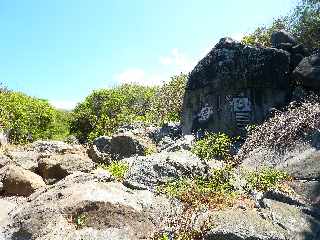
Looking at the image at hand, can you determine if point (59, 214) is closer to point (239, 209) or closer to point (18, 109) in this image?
point (239, 209)

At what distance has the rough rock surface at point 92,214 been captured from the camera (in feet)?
24.5

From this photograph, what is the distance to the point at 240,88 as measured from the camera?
14.2m

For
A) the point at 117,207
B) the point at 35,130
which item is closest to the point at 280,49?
the point at 117,207

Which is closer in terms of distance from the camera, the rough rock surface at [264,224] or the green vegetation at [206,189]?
the rough rock surface at [264,224]

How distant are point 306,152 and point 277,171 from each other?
0.85m

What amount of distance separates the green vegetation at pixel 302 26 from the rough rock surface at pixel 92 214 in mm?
9675

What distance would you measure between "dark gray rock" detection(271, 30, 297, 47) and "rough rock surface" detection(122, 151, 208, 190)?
723cm

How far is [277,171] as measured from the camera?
9.85 meters

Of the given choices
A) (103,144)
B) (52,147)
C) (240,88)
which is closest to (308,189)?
(240,88)

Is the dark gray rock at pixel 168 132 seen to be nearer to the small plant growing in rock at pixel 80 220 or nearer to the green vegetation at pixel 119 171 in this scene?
the green vegetation at pixel 119 171

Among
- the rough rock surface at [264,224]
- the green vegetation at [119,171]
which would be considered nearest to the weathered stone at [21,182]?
the green vegetation at [119,171]

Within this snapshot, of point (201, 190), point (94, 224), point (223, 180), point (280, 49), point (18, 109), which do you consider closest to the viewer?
point (94, 224)

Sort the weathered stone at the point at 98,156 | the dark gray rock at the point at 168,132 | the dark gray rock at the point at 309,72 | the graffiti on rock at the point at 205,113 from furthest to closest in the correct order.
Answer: the dark gray rock at the point at 168,132 < the weathered stone at the point at 98,156 < the graffiti on rock at the point at 205,113 < the dark gray rock at the point at 309,72

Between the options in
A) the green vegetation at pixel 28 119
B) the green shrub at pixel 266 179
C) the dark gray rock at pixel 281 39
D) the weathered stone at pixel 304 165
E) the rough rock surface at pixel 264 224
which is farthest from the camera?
the green vegetation at pixel 28 119
